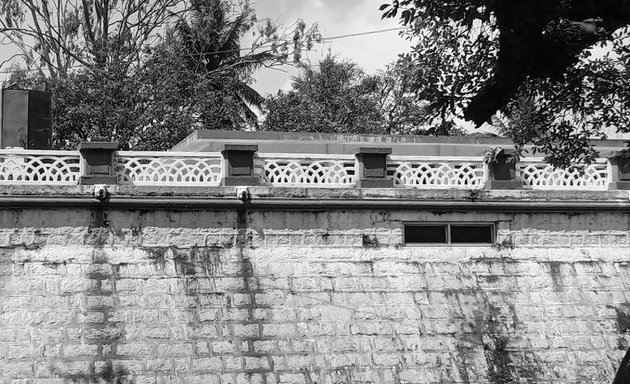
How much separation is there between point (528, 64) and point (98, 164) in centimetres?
643

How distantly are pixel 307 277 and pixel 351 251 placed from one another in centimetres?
65

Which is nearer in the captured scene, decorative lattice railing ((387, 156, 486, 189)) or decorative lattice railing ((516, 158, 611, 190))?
decorative lattice railing ((387, 156, 486, 189))

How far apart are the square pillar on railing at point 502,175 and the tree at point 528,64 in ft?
11.5

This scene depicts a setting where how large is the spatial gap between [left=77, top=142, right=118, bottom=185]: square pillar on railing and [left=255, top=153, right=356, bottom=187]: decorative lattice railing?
1739 mm

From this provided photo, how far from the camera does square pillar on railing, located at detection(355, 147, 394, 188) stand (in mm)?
12141

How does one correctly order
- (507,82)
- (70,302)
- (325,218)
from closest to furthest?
(507,82) → (70,302) → (325,218)

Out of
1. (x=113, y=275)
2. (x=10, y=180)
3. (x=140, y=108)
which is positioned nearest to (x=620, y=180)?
(x=113, y=275)

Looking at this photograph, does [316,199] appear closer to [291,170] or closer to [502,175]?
[291,170]

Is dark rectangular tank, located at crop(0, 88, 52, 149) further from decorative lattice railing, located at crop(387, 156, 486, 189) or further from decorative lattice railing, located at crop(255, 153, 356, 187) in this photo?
decorative lattice railing, located at crop(387, 156, 486, 189)

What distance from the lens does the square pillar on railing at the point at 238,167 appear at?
11891 millimetres

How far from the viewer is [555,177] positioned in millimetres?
12703

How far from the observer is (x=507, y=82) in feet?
21.7

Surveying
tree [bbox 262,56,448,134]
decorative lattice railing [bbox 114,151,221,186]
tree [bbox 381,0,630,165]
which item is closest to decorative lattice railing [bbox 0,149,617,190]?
decorative lattice railing [bbox 114,151,221,186]

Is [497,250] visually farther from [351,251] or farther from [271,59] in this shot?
[271,59]
